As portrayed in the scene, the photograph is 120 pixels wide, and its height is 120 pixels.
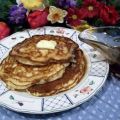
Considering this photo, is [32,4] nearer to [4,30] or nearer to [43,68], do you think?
[4,30]

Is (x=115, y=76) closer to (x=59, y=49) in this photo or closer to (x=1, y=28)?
(x=59, y=49)

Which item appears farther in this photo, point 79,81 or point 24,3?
point 24,3

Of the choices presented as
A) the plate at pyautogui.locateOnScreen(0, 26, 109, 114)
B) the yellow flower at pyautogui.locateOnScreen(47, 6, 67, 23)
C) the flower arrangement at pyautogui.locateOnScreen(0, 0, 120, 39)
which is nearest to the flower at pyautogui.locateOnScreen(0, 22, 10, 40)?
the flower arrangement at pyautogui.locateOnScreen(0, 0, 120, 39)

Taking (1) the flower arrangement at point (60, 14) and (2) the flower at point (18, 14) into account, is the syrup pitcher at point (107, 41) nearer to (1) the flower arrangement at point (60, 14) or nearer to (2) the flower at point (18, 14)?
(1) the flower arrangement at point (60, 14)

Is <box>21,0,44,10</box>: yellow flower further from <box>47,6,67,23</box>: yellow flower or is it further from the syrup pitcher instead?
the syrup pitcher

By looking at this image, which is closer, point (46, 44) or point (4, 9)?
point (46, 44)

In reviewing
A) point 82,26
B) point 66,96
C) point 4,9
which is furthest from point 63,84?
point 4,9

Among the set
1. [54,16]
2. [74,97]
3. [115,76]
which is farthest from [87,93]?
[54,16]
